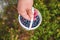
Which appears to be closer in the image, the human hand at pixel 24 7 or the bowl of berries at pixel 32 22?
the human hand at pixel 24 7

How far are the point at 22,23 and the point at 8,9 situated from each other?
28 centimetres

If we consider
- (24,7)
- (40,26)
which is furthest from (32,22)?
(24,7)

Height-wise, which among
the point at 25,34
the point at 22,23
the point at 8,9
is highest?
the point at 8,9

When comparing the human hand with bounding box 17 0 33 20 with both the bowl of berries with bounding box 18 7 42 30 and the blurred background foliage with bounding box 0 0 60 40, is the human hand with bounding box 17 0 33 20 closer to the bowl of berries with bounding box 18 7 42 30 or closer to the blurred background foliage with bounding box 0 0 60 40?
the bowl of berries with bounding box 18 7 42 30

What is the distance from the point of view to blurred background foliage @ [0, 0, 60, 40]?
193 cm

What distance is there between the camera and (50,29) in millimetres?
1971

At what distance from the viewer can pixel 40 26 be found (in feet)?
6.43

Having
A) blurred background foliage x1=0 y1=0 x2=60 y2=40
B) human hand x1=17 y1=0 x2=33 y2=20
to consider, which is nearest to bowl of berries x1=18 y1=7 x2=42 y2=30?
blurred background foliage x1=0 y1=0 x2=60 y2=40

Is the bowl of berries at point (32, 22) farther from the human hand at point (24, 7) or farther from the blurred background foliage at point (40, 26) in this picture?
the human hand at point (24, 7)

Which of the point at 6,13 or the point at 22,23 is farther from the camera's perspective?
the point at 6,13

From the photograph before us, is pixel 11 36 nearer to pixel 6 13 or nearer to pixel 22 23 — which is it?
pixel 22 23

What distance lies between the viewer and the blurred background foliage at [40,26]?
1.93 m

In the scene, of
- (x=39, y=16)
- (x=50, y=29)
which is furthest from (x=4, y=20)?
(x=50, y=29)

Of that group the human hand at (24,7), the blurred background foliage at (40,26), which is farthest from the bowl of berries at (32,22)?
the human hand at (24,7)
